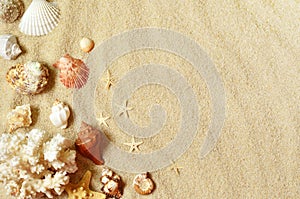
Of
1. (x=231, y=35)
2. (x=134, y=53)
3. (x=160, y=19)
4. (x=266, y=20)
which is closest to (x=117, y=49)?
(x=134, y=53)

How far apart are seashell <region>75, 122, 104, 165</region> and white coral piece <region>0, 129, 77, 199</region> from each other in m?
0.06

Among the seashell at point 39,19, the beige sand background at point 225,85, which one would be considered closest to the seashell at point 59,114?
the beige sand background at point 225,85

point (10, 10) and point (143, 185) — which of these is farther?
point (10, 10)

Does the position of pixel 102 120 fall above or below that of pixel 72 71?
below

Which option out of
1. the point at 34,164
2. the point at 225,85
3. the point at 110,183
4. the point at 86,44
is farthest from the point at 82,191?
the point at 225,85

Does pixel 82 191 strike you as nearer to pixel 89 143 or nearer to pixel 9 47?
pixel 89 143

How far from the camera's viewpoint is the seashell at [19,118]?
167 cm

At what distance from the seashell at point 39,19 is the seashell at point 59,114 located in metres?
0.32

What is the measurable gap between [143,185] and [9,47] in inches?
30.8

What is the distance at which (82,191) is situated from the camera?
5.35ft

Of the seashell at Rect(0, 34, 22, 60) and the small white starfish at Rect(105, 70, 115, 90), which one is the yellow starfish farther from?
the seashell at Rect(0, 34, 22, 60)

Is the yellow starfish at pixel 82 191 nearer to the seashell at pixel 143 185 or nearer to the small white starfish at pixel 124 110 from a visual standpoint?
the seashell at pixel 143 185

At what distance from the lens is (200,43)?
5.59ft


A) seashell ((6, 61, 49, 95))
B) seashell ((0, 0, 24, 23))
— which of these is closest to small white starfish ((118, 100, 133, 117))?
seashell ((6, 61, 49, 95))
